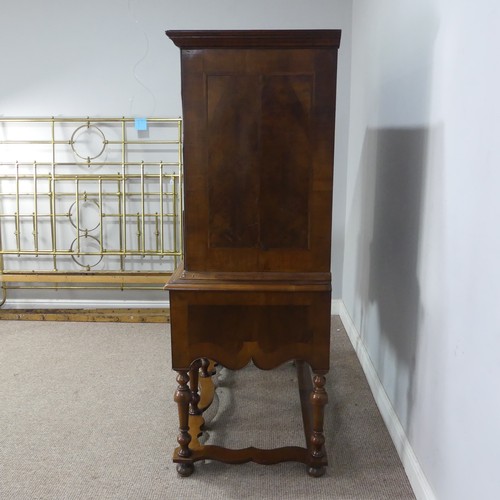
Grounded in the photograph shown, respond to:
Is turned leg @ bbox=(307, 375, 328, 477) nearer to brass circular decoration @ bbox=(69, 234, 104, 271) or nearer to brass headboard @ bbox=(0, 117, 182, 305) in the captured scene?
brass headboard @ bbox=(0, 117, 182, 305)

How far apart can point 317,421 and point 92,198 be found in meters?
2.46

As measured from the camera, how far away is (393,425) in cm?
218

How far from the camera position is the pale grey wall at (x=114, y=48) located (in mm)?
3553

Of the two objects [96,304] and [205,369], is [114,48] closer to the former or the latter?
[96,304]

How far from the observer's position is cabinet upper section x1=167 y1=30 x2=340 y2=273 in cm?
171

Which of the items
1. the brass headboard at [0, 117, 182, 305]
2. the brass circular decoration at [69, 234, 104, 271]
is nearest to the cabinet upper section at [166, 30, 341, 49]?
the brass headboard at [0, 117, 182, 305]

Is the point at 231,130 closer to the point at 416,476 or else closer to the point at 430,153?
the point at 430,153

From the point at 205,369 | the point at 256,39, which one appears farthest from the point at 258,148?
the point at 205,369

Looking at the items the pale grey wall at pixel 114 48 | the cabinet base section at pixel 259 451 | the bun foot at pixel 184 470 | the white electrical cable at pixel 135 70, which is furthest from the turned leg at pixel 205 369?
the white electrical cable at pixel 135 70

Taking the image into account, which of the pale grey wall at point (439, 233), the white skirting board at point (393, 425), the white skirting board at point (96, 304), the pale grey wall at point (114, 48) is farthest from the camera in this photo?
the white skirting board at point (96, 304)

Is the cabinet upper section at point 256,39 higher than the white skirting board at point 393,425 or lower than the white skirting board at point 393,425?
higher

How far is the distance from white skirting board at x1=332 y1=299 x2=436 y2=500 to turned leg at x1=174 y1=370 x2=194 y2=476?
798 mm

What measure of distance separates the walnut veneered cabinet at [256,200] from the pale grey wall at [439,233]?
34 centimetres

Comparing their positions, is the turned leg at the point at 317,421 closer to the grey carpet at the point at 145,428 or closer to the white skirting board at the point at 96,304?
the grey carpet at the point at 145,428
